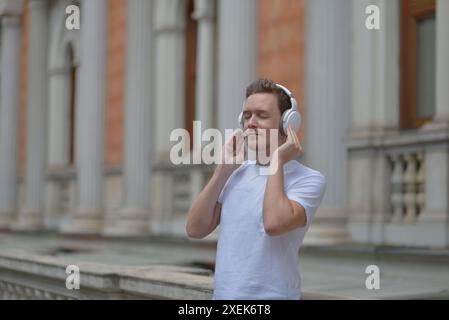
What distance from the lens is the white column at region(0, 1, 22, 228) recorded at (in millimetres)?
18656

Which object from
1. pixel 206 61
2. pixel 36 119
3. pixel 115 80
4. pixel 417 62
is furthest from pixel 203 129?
pixel 36 119

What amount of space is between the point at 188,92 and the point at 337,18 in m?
5.11

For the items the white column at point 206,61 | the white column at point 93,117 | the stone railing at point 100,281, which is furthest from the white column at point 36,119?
the stone railing at point 100,281

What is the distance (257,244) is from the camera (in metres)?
2.02

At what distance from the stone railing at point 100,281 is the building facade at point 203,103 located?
13.4 feet

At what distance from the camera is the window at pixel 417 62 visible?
8.59 m

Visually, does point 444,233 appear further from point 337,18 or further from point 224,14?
point 224,14

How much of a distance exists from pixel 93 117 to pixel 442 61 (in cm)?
770

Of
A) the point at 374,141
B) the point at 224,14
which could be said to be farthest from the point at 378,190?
the point at 224,14

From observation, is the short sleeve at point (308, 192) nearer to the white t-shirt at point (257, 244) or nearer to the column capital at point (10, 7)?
the white t-shirt at point (257, 244)

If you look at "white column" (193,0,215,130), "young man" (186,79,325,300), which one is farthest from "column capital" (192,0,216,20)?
"young man" (186,79,325,300)

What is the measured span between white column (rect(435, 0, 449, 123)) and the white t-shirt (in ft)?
19.7

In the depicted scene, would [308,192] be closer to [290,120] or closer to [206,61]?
[290,120]

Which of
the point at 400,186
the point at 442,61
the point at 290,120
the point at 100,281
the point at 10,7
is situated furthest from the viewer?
the point at 10,7
